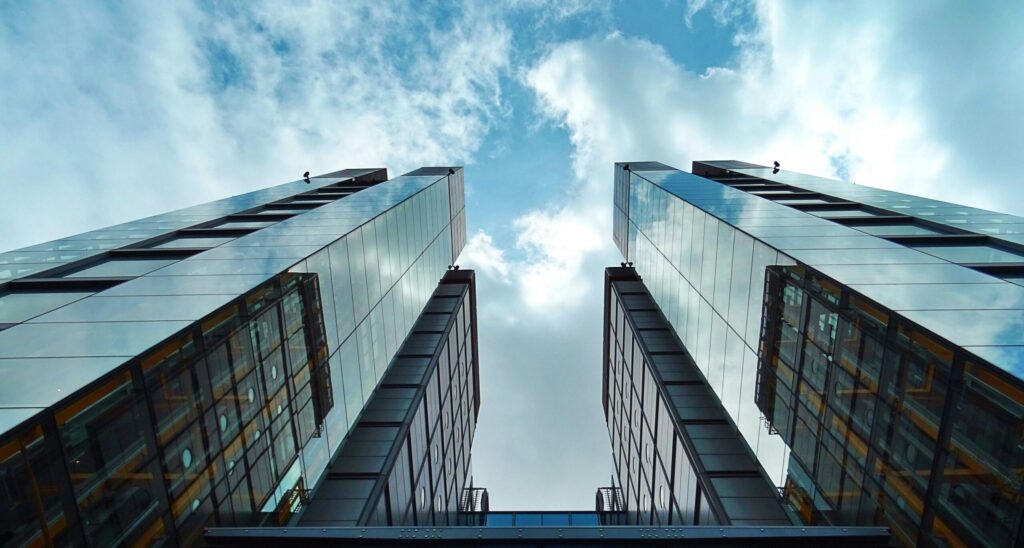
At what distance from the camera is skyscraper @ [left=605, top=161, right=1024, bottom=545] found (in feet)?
28.8

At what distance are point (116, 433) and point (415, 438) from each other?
17.3 m

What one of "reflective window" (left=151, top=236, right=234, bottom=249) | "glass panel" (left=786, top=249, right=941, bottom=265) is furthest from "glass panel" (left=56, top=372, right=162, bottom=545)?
"glass panel" (left=786, top=249, right=941, bottom=265)

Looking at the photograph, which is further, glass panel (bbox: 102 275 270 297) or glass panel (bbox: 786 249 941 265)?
glass panel (bbox: 786 249 941 265)

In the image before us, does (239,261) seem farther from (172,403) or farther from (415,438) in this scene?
(415,438)

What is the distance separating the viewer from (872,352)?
1131 centimetres

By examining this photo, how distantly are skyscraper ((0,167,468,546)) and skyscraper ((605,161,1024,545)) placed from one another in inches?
568

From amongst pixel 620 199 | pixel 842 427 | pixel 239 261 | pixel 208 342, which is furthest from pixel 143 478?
pixel 620 199

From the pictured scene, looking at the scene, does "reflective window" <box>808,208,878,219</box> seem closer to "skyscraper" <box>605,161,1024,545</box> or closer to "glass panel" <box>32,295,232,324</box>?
"skyscraper" <box>605,161,1024,545</box>

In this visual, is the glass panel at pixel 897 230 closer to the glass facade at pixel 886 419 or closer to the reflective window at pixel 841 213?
the reflective window at pixel 841 213

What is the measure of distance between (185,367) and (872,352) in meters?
14.7

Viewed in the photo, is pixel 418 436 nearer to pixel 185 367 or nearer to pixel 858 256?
pixel 185 367

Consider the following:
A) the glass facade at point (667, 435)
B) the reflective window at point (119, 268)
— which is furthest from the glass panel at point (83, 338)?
the glass facade at point (667, 435)

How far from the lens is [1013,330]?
9.24 m

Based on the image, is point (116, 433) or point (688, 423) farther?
point (688, 423)
